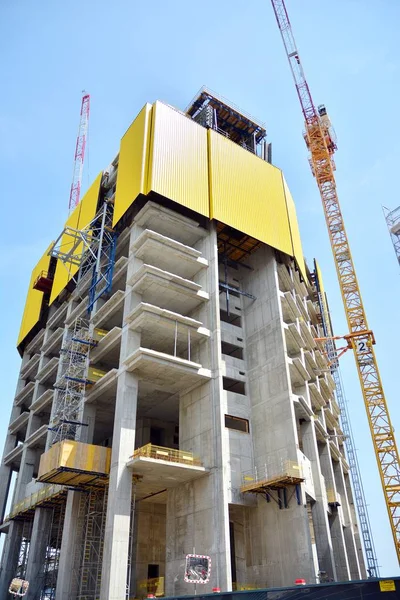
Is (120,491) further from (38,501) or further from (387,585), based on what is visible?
(387,585)

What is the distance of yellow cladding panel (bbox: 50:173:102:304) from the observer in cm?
5391

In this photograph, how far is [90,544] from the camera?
122 ft

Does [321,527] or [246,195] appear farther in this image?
[246,195]

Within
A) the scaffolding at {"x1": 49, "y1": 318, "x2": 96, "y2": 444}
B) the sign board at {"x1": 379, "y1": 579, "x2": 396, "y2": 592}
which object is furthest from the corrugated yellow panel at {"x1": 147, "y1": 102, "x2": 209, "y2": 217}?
the sign board at {"x1": 379, "y1": 579, "x2": 396, "y2": 592}

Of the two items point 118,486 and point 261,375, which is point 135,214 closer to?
point 261,375

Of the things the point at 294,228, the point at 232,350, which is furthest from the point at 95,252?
the point at 294,228

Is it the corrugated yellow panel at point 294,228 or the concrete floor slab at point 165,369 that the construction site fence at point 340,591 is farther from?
the corrugated yellow panel at point 294,228

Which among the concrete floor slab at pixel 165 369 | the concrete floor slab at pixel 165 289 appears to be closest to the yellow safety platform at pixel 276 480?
the concrete floor slab at pixel 165 369

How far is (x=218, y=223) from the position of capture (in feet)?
151

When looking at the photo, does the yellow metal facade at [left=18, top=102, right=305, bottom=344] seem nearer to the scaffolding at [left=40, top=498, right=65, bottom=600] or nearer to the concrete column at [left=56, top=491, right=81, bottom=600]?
the scaffolding at [left=40, top=498, right=65, bottom=600]

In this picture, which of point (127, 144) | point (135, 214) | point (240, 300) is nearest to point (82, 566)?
point (240, 300)

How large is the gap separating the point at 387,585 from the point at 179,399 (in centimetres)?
2911

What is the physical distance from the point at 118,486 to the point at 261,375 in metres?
15.2

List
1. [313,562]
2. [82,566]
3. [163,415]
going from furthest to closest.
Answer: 1. [163,415]
2. [82,566]
3. [313,562]
